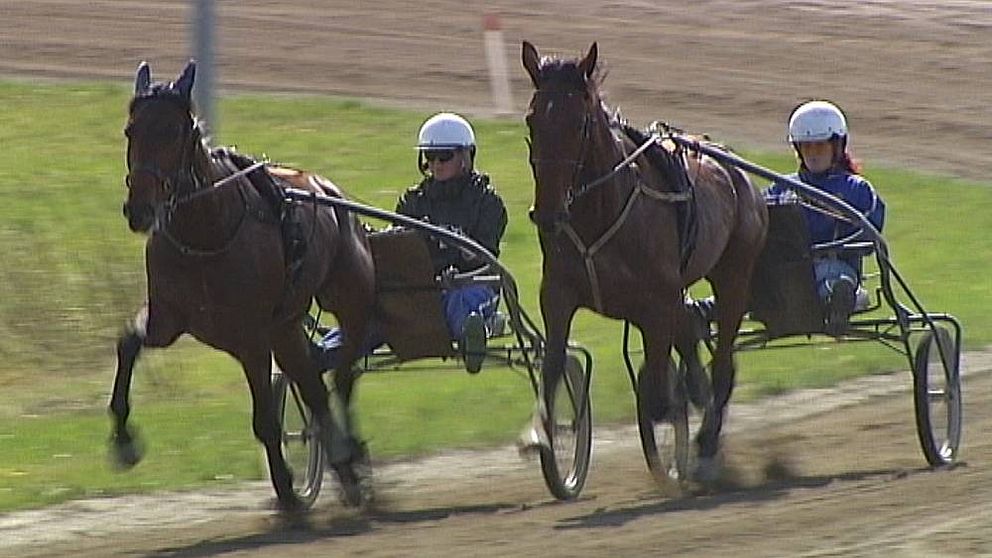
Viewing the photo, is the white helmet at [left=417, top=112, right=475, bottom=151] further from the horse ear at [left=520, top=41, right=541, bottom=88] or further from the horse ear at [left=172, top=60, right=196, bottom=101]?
the horse ear at [left=172, top=60, right=196, bottom=101]

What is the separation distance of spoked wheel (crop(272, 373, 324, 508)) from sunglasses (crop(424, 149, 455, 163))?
3.95 feet

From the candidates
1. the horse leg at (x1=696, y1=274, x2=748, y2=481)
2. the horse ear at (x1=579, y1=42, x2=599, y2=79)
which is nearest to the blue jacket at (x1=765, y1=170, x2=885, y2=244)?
the horse leg at (x1=696, y1=274, x2=748, y2=481)

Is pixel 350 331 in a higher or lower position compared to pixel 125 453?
higher

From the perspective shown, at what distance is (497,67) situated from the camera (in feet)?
73.5

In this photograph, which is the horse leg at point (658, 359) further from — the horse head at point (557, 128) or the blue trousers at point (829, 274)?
the blue trousers at point (829, 274)

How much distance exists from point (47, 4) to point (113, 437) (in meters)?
16.4

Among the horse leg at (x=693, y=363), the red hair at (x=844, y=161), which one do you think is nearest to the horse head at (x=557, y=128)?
the horse leg at (x=693, y=363)

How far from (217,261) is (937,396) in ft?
12.7

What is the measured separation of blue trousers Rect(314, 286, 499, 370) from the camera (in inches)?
399

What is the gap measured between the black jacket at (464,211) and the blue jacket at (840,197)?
1481 millimetres

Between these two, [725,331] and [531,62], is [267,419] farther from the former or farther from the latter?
[725,331]

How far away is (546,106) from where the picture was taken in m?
9.24

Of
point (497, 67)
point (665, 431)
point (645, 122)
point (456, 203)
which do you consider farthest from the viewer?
point (497, 67)

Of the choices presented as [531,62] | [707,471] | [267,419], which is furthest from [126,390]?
[707,471]
